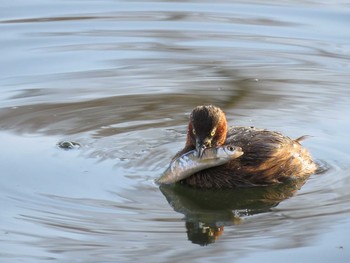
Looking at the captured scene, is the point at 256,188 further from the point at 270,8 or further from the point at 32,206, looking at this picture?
the point at 270,8

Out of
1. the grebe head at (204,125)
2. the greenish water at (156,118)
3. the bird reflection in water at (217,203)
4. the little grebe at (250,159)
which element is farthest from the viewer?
the little grebe at (250,159)

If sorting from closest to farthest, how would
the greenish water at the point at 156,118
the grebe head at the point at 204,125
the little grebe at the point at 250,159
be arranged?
1. the greenish water at the point at 156,118
2. the grebe head at the point at 204,125
3. the little grebe at the point at 250,159

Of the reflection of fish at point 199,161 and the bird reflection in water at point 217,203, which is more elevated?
the reflection of fish at point 199,161

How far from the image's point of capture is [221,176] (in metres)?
9.50

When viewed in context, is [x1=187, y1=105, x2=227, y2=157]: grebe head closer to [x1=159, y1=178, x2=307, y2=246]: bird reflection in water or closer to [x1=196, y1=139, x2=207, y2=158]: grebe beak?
[x1=196, y1=139, x2=207, y2=158]: grebe beak

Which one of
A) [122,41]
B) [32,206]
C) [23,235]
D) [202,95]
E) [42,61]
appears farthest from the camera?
[122,41]

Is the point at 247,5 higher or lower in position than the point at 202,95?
higher

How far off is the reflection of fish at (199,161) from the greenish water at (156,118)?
16cm

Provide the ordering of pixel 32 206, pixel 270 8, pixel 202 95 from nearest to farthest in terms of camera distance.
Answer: pixel 32 206 → pixel 202 95 → pixel 270 8

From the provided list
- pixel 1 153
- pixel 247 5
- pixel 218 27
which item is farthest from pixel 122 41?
pixel 1 153

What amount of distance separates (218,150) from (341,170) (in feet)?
3.50

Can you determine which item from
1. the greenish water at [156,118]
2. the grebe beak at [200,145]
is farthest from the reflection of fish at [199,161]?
the greenish water at [156,118]

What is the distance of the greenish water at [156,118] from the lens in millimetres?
8211

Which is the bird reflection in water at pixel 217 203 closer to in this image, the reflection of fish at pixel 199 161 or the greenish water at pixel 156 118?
the greenish water at pixel 156 118
